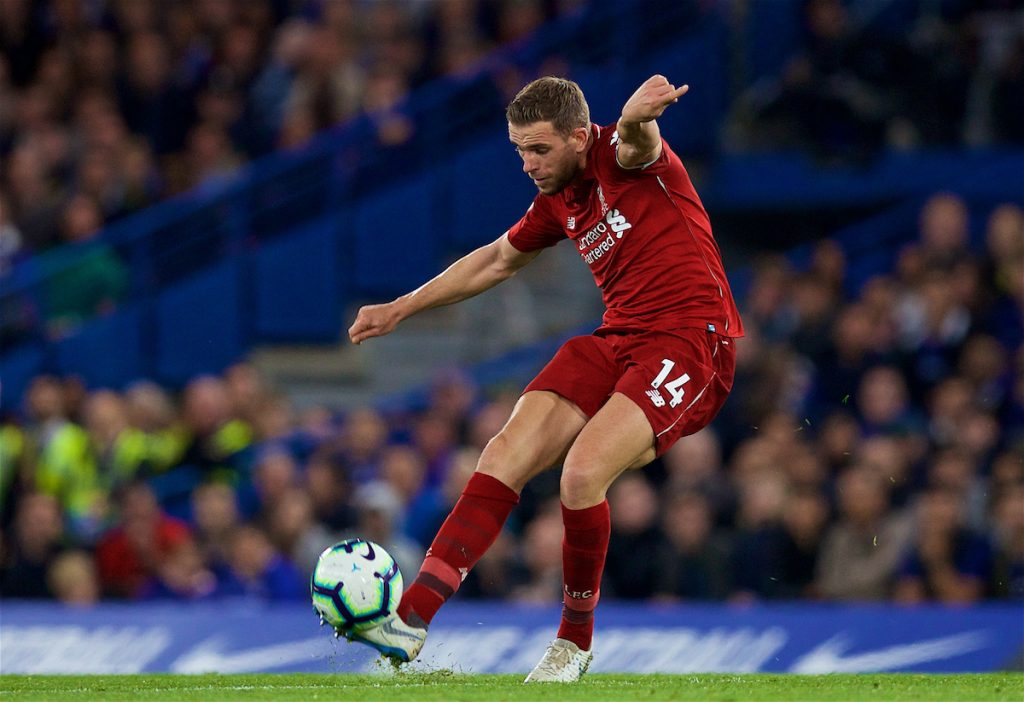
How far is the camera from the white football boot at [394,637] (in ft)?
20.6

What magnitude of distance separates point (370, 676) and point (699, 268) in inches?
89.2

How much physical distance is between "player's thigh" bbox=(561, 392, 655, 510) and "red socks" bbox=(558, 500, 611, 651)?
0.08m

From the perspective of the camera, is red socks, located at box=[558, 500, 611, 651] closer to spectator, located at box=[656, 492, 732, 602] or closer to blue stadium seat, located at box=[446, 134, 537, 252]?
spectator, located at box=[656, 492, 732, 602]

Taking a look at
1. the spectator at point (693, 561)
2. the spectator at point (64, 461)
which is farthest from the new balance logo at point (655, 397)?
the spectator at point (64, 461)

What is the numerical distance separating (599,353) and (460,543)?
0.93 m

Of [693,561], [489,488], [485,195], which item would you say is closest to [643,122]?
[489,488]

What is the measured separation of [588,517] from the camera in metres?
6.70

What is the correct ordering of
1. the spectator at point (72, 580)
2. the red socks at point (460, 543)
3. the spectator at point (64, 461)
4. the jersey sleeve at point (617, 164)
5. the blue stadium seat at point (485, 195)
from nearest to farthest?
the red socks at point (460, 543) < the jersey sleeve at point (617, 164) < the spectator at point (72, 580) < the spectator at point (64, 461) < the blue stadium seat at point (485, 195)

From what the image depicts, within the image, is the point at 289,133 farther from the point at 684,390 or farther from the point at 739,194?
the point at 684,390

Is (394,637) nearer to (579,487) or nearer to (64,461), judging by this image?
(579,487)

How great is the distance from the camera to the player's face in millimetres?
6688

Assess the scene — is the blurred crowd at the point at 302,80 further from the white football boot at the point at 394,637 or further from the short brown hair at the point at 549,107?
the white football boot at the point at 394,637

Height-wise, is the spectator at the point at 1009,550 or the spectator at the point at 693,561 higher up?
the spectator at the point at 693,561

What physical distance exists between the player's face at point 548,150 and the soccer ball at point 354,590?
5.07 feet
